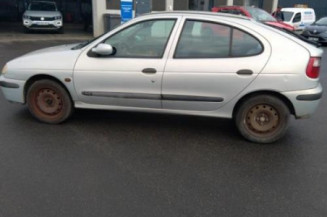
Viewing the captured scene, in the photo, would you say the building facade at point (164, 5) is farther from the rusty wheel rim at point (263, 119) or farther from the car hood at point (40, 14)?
the rusty wheel rim at point (263, 119)

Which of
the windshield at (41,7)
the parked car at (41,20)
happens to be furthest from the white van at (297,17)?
the windshield at (41,7)

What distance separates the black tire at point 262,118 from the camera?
4367 mm

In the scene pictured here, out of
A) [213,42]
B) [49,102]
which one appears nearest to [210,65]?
[213,42]

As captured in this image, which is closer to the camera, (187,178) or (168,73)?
(187,178)

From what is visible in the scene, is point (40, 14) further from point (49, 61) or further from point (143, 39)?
point (143, 39)

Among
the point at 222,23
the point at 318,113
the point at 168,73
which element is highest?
the point at 222,23

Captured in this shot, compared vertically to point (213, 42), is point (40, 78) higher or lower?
lower

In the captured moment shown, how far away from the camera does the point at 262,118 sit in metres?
4.49

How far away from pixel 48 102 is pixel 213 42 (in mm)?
2420

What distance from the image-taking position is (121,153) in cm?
411

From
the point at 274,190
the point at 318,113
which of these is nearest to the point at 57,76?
the point at 274,190

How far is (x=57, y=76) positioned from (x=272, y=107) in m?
2.84

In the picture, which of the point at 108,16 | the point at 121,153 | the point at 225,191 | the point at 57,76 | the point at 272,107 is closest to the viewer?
the point at 225,191

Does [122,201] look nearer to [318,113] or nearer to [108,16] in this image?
[318,113]
